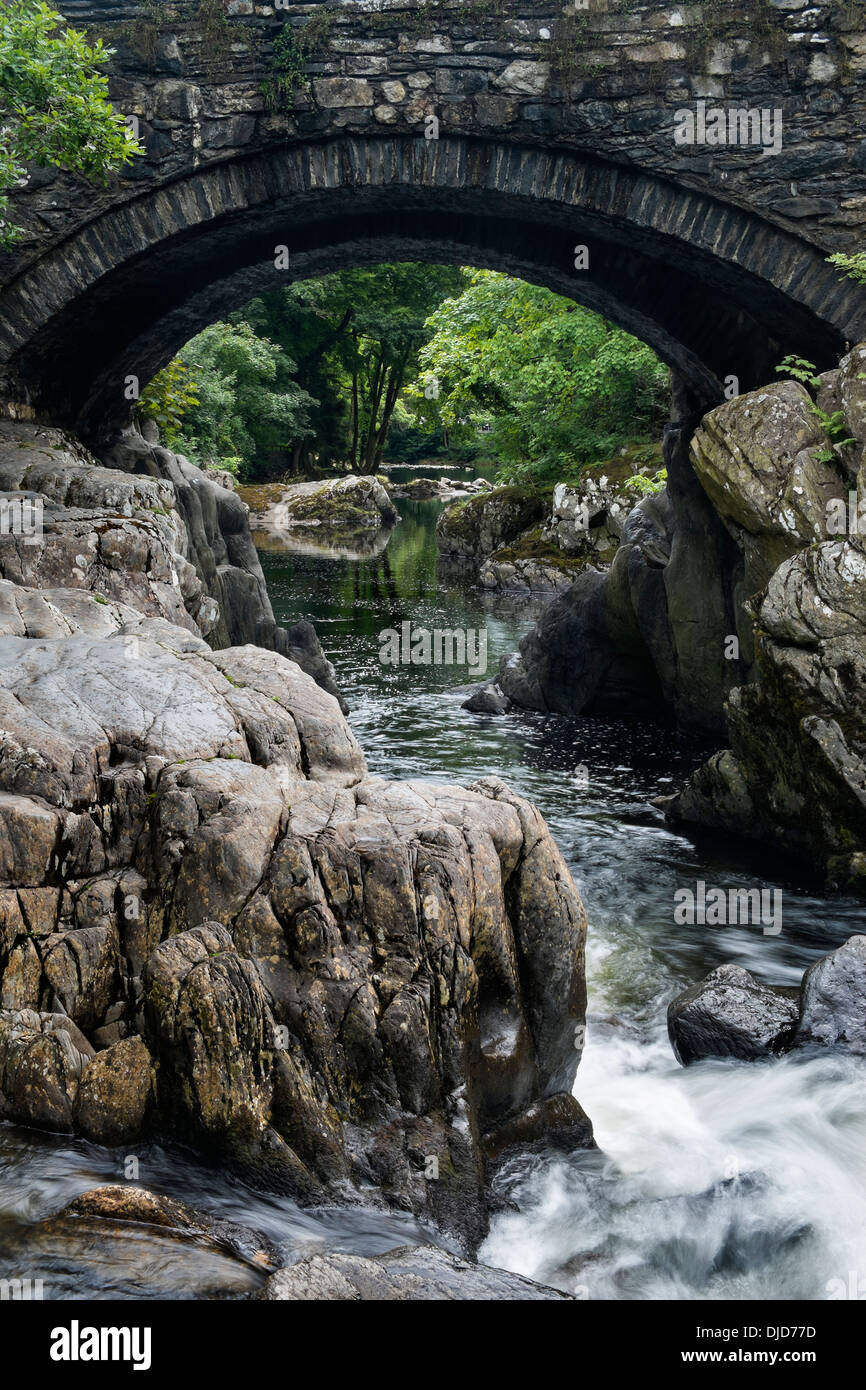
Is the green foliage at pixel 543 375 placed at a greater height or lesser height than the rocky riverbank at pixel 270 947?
greater

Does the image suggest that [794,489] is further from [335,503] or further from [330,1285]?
[335,503]

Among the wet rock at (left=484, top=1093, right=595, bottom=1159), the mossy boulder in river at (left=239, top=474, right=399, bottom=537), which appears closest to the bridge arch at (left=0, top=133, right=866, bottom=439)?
the wet rock at (left=484, top=1093, right=595, bottom=1159)

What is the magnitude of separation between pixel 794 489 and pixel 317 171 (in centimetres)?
667

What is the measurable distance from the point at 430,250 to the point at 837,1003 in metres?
12.1

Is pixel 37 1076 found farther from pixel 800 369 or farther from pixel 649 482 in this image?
pixel 649 482

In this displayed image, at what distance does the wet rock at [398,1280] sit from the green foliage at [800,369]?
371 inches

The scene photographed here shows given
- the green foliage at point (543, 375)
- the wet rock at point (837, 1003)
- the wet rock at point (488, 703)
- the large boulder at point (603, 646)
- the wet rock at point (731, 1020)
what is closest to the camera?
the wet rock at point (837, 1003)

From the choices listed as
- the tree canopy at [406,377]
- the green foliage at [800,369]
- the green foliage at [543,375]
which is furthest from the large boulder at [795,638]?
the green foliage at [543,375]

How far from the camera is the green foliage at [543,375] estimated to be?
25.2 m

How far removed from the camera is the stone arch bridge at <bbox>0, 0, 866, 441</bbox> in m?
11.3

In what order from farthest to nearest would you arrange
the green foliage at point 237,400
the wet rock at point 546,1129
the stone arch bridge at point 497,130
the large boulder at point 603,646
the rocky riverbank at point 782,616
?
the green foliage at point 237,400
the large boulder at point 603,646
the stone arch bridge at point 497,130
the rocky riverbank at point 782,616
the wet rock at point 546,1129

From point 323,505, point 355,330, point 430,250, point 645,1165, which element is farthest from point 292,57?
point 355,330

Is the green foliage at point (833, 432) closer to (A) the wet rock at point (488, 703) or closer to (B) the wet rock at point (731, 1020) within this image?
(B) the wet rock at point (731, 1020)

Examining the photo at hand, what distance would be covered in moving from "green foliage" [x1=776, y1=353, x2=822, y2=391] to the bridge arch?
23cm
